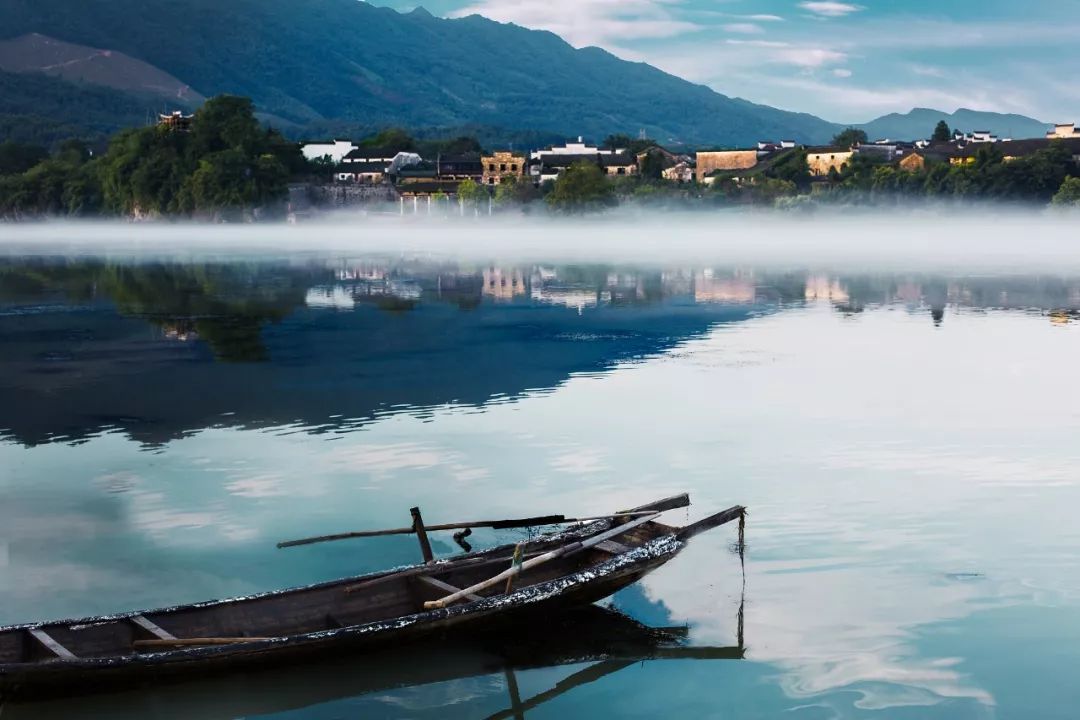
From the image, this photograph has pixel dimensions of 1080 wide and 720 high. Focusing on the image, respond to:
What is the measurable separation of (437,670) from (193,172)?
495ft

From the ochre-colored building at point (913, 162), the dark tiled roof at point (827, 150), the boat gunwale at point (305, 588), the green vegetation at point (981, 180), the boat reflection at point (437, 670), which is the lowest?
the boat reflection at point (437, 670)

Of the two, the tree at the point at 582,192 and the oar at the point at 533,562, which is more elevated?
the tree at the point at 582,192

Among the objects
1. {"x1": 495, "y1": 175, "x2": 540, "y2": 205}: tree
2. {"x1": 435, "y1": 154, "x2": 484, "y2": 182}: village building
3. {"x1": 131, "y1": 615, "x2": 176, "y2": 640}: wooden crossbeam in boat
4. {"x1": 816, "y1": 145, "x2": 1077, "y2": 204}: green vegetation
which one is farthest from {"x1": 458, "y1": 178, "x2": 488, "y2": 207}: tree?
{"x1": 131, "y1": 615, "x2": 176, "y2": 640}: wooden crossbeam in boat

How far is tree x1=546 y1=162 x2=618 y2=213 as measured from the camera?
134 m

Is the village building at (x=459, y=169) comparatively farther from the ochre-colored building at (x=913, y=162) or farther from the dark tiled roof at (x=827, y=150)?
the ochre-colored building at (x=913, y=162)

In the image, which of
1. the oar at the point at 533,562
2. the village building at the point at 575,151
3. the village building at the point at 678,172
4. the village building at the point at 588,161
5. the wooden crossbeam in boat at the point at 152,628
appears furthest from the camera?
the village building at the point at 575,151

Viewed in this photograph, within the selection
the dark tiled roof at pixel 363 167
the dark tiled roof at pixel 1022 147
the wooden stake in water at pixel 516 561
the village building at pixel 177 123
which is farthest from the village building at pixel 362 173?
the wooden stake in water at pixel 516 561

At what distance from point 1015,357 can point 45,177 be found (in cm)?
16604

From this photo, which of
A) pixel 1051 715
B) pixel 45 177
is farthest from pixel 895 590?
pixel 45 177

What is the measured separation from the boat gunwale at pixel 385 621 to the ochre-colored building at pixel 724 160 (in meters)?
160

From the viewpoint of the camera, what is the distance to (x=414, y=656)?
12.2 meters

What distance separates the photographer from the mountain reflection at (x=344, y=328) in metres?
25.3

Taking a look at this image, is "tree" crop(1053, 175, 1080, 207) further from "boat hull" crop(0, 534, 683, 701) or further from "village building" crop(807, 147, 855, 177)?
"boat hull" crop(0, 534, 683, 701)

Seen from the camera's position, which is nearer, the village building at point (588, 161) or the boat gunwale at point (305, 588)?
the boat gunwale at point (305, 588)
